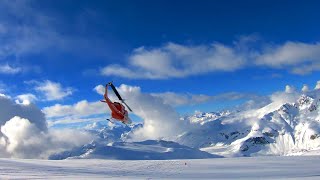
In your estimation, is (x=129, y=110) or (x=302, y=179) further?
(x=129, y=110)

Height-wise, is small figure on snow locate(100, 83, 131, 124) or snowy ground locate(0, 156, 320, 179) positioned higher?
small figure on snow locate(100, 83, 131, 124)

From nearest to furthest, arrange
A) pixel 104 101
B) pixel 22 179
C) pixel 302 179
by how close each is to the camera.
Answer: pixel 22 179 → pixel 302 179 → pixel 104 101

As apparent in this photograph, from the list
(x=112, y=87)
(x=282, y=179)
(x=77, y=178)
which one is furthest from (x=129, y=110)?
(x=282, y=179)

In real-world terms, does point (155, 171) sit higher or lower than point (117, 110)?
lower

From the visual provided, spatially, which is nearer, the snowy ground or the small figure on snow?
the snowy ground

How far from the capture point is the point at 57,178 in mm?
49531

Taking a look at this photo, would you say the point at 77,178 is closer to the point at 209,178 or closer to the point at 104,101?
the point at 104,101

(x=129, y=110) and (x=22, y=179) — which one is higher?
(x=129, y=110)

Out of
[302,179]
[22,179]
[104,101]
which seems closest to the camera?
[22,179]

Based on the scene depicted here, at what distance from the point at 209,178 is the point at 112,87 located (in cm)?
1778

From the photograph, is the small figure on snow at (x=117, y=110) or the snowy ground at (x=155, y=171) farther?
the small figure on snow at (x=117, y=110)

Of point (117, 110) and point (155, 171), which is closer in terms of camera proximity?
point (117, 110)

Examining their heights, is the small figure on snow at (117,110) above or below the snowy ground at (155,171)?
above

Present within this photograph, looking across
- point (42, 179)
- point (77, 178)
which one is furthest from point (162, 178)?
point (42, 179)
